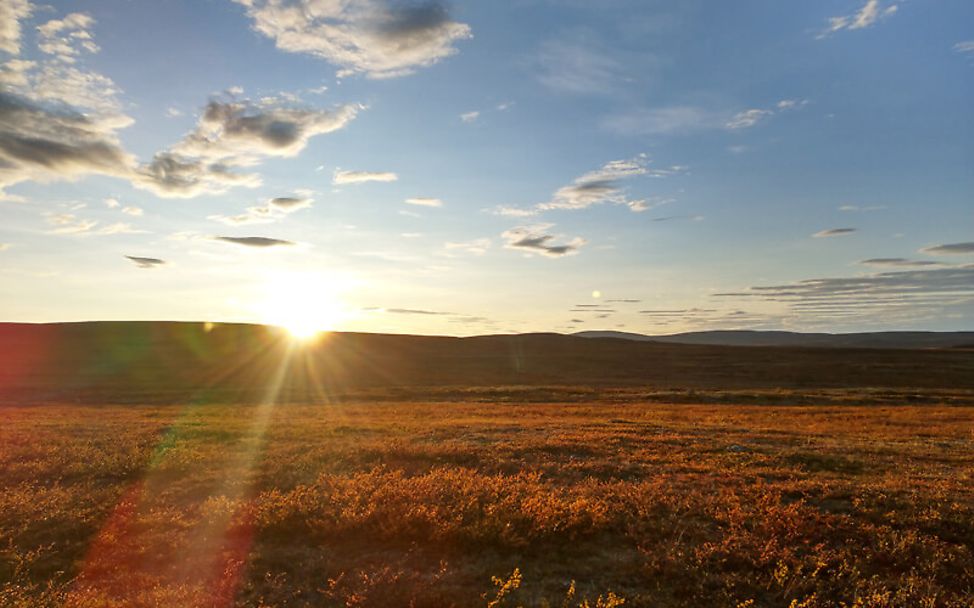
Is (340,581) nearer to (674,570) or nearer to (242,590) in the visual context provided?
(242,590)

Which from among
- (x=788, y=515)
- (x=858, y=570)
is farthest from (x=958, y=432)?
(x=858, y=570)

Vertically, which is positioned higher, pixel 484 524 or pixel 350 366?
pixel 484 524

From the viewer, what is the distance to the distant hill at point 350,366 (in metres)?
60.1

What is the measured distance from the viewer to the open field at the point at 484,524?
786 cm

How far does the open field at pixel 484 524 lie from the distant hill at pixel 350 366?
34.3 meters

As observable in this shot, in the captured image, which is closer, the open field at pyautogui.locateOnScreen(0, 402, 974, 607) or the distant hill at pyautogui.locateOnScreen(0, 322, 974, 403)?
the open field at pyautogui.locateOnScreen(0, 402, 974, 607)

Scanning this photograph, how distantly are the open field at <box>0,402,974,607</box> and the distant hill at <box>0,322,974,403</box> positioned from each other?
3426 centimetres

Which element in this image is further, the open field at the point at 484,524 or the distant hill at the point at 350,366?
the distant hill at the point at 350,366

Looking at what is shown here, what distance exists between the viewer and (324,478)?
46.2 ft

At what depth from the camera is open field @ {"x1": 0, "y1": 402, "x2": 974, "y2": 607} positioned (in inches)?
309

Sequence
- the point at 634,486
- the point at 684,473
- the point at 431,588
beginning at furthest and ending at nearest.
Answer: the point at 684,473, the point at 634,486, the point at 431,588

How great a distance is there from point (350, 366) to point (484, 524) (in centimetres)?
8394

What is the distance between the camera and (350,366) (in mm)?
90438

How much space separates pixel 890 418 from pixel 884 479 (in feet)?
71.2
